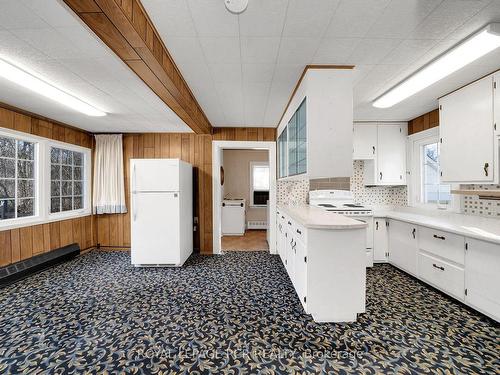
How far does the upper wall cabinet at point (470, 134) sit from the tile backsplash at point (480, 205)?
405 millimetres

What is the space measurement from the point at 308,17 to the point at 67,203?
4566mm

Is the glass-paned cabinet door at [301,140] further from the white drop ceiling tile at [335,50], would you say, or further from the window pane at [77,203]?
the window pane at [77,203]

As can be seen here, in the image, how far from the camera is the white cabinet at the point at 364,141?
3.82 m

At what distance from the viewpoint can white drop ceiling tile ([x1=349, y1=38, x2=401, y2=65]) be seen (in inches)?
69.2

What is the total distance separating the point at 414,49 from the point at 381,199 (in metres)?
2.83

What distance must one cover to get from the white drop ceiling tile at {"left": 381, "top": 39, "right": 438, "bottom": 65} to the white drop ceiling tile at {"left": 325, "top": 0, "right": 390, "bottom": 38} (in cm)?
42

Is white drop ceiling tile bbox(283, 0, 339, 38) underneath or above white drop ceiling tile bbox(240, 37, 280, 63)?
underneath

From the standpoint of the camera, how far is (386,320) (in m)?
2.12

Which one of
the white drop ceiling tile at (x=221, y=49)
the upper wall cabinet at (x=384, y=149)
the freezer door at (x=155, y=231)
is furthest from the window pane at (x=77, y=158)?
the upper wall cabinet at (x=384, y=149)

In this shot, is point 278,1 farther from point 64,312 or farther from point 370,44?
point 64,312

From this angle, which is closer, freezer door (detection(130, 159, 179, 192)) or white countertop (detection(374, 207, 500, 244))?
white countertop (detection(374, 207, 500, 244))

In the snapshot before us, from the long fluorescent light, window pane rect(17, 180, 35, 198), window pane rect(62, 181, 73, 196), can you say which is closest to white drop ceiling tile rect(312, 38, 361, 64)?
the long fluorescent light

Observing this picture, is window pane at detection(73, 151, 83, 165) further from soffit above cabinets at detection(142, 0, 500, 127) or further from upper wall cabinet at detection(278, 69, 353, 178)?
upper wall cabinet at detection(278, 69, 353, 178)

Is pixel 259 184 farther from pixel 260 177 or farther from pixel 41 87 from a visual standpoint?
pixel 41 87
